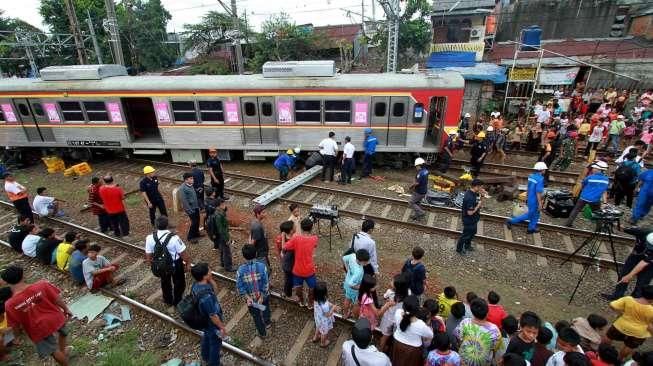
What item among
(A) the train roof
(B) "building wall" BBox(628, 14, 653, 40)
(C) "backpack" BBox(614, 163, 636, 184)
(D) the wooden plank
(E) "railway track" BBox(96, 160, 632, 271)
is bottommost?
(E) "railway track" BBox(96, 160, 632, 271)

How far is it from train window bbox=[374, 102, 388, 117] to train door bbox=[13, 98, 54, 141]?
483 inches

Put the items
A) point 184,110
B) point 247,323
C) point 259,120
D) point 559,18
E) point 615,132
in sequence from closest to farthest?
point 247,323 < point 259,120 < point 184,110 < point 615,132 < point 559,18

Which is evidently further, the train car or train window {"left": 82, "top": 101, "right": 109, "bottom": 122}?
train window {"left": 82, "top": 101, "right": 109, "bottom": 122}

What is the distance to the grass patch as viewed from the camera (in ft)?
16.2

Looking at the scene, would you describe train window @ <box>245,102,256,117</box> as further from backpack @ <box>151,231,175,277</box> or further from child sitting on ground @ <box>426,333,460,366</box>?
child sitting on ground @ <box>426,333,460,366</box>

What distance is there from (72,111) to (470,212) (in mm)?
13951

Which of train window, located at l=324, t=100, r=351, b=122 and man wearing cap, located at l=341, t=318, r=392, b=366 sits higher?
train window, located at l=324, t=100, r=351, b=122

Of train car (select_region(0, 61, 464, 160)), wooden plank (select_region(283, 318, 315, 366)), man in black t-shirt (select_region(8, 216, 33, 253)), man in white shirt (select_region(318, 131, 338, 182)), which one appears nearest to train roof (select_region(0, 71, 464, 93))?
train car (select_region(0, 61, 464, 160))

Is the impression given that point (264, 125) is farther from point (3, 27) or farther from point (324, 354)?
point (3, 27)

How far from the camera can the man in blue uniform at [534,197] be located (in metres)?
7.62

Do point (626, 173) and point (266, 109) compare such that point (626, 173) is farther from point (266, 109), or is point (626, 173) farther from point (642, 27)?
point (642, 27)

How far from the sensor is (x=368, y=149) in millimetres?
11250

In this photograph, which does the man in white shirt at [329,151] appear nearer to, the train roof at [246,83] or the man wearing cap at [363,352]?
the train roof at [246,83]

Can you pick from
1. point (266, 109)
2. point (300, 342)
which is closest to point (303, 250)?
point (300, 342)
